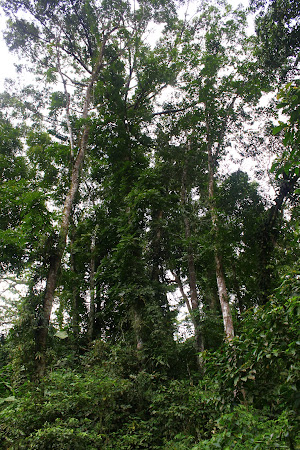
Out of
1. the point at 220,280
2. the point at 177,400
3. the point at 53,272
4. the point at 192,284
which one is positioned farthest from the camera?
the point at 192,284

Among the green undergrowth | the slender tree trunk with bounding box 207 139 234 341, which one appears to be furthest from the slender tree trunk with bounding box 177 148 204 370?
the slender tree trunk with bounding box 207 139 234 341

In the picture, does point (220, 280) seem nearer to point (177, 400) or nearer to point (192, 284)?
point (192, 284)

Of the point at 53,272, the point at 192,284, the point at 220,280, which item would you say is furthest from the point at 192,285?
the point at 53,272

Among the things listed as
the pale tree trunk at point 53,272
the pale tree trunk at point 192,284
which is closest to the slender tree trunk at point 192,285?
the pale tree trunk at point 192,284

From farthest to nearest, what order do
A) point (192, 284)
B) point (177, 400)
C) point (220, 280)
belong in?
1. point (192, 284)
2. point (220, 280)
3. point (177, 400)

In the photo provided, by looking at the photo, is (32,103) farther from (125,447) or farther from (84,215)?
(125,447)

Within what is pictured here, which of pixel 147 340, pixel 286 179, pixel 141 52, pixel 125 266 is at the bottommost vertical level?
pixel 147 340

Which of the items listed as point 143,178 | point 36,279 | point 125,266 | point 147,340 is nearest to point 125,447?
point 147,340

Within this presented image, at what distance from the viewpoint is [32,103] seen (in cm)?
1242

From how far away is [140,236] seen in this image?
8797 millimetres

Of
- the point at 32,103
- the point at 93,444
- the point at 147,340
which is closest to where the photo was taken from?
the point at 93,444

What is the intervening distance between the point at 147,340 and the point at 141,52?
424 inches

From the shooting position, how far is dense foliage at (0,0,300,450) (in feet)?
13.9

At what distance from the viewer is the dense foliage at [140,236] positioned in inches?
167
